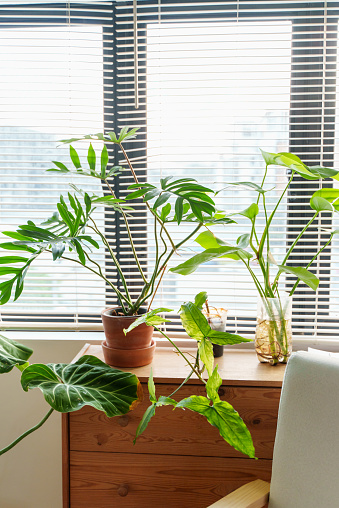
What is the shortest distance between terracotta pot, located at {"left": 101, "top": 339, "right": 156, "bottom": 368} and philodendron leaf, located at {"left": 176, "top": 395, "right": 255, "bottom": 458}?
40 cm

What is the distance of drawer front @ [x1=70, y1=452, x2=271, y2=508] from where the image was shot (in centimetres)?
140

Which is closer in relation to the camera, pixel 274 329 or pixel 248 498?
pixel 248 498

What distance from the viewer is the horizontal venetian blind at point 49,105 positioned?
5.80 ft

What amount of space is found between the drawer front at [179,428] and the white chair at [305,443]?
9.2 inches

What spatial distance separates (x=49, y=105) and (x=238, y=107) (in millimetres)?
687

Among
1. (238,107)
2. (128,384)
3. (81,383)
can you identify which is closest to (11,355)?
(81,383)

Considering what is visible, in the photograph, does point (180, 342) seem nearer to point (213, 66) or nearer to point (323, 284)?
point (323, 284)

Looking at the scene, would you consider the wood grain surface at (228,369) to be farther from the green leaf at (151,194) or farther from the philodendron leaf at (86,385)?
the green leaf at (151,194)

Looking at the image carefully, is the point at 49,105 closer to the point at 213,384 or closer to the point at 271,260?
the point at 271,260

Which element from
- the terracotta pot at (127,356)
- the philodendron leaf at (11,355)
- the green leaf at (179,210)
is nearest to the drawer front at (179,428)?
the terracotta pot at (127,356)

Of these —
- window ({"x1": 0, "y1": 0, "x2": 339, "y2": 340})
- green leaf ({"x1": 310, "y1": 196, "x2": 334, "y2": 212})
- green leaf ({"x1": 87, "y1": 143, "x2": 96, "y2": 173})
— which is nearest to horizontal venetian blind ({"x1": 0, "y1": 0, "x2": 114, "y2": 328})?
window ({"x1": 0, "y1": 0, "x2": 339, "y2": 340})

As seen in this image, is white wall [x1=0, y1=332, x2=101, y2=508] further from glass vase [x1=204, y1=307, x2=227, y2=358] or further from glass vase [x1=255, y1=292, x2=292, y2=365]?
glass vase [x1=255, y1=292, x2=292, y2=365]

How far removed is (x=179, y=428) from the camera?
1393mm

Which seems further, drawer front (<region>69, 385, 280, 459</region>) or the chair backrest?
drawer front (<region>69, 385, 280, 459</region>)
